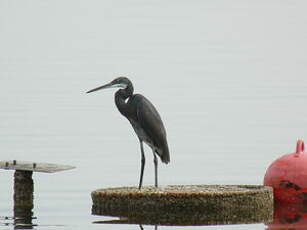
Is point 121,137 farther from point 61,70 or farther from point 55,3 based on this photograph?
point 55,3

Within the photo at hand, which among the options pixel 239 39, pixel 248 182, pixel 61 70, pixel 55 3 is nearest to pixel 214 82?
pixel 61 70

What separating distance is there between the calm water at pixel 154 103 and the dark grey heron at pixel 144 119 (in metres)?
1.41

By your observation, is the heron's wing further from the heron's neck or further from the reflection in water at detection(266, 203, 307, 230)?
the reflection in water at detection(266, 203, 307, 230)

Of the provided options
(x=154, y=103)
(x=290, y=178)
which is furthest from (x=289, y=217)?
(x=154, y=103)

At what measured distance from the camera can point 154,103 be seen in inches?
1928

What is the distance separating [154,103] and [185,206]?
24636 mm

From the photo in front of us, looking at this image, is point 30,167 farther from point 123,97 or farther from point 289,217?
point 289,217

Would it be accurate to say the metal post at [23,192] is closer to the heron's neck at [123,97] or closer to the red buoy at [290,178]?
the heron's neck at [123,97]

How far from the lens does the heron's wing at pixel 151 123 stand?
85.5 ft

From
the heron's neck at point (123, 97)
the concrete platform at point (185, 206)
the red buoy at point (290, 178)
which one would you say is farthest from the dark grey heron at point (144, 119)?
the red buoy at point (290, 178)

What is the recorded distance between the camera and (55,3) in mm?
164500

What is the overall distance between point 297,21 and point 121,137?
72559mm

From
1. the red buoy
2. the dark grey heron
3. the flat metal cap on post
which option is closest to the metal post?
the flat metal cap on post

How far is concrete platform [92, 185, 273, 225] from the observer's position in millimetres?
24266
